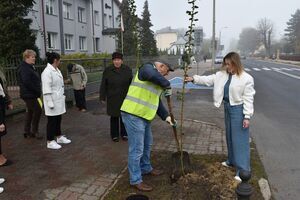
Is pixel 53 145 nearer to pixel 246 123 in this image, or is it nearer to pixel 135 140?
pixel 135 140

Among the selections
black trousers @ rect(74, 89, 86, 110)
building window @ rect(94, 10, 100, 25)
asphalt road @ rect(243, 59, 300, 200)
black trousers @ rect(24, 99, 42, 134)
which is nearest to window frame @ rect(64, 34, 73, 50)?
building window @ rect(94, 10, 100, 25)

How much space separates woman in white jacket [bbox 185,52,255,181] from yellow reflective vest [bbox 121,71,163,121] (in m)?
0.70

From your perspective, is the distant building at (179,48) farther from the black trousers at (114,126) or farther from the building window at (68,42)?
the building window at (68,42)

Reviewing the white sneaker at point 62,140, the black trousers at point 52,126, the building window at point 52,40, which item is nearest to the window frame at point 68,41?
the building window at point 52,40

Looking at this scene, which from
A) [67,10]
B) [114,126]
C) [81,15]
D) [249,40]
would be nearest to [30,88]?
[114,126]

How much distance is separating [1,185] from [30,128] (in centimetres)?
271

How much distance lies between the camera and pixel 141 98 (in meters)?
4.26

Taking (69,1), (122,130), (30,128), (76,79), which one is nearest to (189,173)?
(122,130)

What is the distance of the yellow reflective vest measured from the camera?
4.24 meters

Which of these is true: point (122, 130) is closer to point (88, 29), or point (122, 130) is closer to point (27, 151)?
point (27, 151)

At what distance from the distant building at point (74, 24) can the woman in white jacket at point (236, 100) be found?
19.4 metres

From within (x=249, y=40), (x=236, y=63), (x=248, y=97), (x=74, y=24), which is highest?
(x=249, y=40)

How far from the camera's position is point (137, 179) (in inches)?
175

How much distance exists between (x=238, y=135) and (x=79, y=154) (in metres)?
2.85
